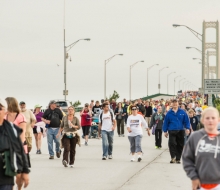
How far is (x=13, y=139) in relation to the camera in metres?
7.30

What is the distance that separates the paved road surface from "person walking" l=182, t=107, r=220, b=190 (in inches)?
250

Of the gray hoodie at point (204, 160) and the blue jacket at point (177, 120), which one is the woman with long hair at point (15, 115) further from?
the blue jacket at point (177, 120)

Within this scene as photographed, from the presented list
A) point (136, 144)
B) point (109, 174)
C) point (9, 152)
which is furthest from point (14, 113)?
point (136, 144)

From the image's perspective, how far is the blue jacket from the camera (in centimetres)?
1975

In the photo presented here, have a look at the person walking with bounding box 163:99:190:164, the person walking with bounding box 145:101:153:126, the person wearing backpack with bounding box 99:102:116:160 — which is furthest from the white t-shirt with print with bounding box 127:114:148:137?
the person walking with bounding box 145:101:153:126

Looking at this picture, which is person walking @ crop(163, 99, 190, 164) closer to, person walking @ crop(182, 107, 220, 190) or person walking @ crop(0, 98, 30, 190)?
person walking @ crop(182, 107, 220, 190)

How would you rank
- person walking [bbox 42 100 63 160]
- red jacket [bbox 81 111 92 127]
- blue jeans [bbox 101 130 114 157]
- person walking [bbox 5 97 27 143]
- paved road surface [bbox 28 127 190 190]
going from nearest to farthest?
person walking [bbox 5 97 27 143]
paved road surface [bbox 28 127 190 190]
blue jeans [bbox 101 130 114 157]
person walking [bbox 42 100 63 160]
red jacket [bbox 81 111 92 127]

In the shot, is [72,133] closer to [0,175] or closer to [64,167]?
[64,167]

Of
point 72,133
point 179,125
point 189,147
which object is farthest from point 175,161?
point 189,147

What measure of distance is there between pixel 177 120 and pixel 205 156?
12.5 meters

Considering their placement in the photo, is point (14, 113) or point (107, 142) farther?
point (107, 142)

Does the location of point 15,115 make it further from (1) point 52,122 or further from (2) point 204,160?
(1) point 52,122

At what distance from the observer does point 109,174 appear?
54.5 ft

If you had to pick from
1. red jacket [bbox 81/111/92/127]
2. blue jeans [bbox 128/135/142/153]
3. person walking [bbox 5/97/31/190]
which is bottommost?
blue jeans [bbox 128/135/142/153]
